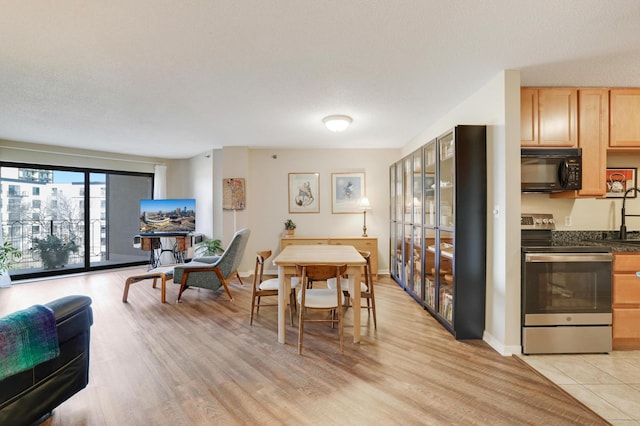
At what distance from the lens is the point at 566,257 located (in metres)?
2.42

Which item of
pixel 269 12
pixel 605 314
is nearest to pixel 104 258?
pixel 269 12

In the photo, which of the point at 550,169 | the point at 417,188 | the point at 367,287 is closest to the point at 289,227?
the point at 367,287

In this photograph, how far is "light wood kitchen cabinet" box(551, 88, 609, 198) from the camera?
8.86ft

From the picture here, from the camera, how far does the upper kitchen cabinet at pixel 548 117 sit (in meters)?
2.68

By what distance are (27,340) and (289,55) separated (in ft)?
7.88

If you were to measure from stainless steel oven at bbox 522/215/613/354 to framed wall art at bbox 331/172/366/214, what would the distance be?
3.44m

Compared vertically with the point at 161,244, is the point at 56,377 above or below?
below

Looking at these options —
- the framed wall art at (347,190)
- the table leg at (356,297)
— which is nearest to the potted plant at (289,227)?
the framed wall art at (347,190)

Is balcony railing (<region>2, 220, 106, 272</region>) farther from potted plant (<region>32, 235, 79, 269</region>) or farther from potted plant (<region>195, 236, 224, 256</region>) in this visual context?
potted plant (<region>195, 236, 224, 256</region>)

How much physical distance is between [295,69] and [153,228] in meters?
5.01

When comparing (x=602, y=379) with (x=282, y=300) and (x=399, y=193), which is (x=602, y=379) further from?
(x=399, y=193)

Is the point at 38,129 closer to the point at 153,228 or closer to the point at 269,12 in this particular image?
the point at 153,228

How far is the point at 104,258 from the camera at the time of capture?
631cm

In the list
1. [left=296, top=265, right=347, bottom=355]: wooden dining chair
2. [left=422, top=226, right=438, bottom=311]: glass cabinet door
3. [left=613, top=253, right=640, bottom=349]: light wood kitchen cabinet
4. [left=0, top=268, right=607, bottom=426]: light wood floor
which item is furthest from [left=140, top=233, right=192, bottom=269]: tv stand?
[left=613, top=253, right=640, bottom=349]: light wood kitchen cabinet
